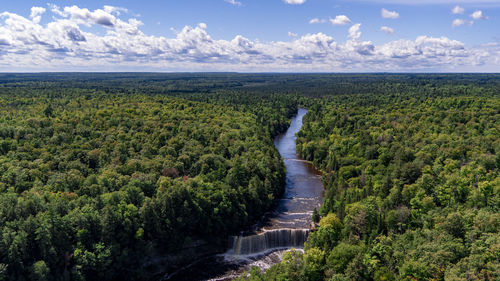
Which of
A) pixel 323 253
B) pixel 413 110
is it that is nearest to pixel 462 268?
pixel 323 253

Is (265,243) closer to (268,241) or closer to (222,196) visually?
(268,241)

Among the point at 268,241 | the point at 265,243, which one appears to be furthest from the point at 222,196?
the point at 268,241

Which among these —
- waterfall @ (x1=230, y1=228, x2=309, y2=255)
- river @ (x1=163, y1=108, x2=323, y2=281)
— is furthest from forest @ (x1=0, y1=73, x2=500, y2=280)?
waterfall @ (x1=230, y1=228, x2=309, y2=255)

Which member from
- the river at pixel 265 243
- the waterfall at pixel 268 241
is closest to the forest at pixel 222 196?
the river at pixel 265 243

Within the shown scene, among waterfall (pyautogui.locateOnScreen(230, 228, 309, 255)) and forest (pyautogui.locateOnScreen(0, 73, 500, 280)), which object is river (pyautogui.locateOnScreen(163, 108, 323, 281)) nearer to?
waterfall (pyautogui.locateOnScreen(230, 228, 309, 255))

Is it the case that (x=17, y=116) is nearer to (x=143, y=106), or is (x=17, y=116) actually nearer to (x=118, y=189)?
(x=143, y=106)
